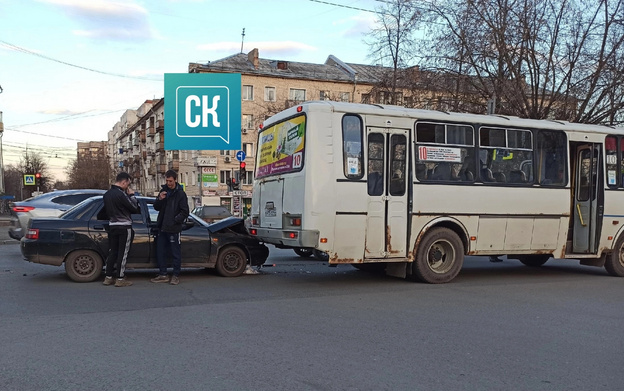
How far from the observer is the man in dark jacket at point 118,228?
871 centimetres

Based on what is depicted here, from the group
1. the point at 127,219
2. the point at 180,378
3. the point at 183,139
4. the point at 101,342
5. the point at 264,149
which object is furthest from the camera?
the point at 183,139

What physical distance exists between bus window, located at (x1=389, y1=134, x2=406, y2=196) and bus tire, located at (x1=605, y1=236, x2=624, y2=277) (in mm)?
5283

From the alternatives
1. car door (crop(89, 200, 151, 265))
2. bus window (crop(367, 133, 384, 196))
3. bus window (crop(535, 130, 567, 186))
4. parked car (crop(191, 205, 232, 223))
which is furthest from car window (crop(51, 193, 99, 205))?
bus window (crop(535, 130, 567, 186))

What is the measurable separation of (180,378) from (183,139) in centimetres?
1849

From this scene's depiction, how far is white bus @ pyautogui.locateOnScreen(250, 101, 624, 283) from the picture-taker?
887cm

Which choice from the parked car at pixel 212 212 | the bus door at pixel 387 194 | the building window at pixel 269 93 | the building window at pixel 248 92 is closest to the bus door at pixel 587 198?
the bus door at pixel 387 194

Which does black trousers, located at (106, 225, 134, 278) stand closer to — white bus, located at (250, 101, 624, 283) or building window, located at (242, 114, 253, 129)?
white bus, located at (250, 101, 624, 283)

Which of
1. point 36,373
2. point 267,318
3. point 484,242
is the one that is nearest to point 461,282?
point 484,242

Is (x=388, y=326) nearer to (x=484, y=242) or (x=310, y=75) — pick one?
(x=484, y=242)

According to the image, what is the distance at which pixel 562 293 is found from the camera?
919 centimetres

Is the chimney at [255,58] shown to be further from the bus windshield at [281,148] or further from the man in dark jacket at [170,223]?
the man in dark jacket at [170,223]

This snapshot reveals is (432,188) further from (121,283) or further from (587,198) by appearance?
(121,283)

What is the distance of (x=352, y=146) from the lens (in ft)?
29.6

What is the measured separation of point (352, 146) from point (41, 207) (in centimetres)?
889
